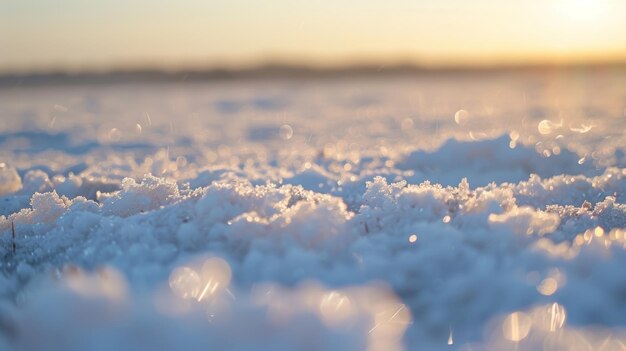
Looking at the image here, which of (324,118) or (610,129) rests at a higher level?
(610,129)

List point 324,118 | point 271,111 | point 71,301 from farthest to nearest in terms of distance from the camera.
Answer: point 271,111 < point 324,118 < point 71,301

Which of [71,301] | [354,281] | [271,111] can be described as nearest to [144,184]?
[354,281]

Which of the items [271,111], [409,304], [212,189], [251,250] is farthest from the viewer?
[271,111]

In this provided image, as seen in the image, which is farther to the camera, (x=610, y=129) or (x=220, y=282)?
(x=610, y=129)

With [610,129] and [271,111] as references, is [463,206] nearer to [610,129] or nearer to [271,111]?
[610,129]

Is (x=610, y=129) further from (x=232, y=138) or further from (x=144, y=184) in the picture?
(x=144, y=184)

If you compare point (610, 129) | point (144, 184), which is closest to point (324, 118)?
point (610, 129)

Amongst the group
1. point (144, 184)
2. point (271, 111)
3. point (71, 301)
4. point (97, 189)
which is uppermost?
point (71, 301)

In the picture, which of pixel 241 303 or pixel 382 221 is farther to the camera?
pixel 382 221

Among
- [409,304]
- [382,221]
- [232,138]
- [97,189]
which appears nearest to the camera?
[409,304]
